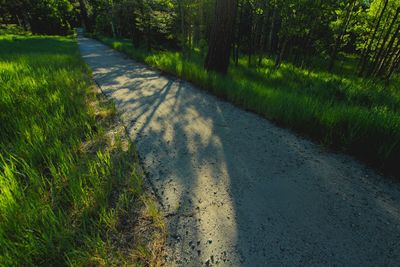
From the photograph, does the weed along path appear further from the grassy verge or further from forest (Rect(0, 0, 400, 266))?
the grassy verge

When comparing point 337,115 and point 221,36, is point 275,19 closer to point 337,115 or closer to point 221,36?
point 221,36

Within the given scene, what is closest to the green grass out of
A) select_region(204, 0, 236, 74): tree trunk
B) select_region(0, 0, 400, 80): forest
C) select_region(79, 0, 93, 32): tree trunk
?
select_region(204, 0, 236, 74): tree trunk

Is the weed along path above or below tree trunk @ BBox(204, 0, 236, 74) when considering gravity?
below

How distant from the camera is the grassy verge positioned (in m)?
1.09

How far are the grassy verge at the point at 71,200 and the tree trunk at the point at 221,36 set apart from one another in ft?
12.3

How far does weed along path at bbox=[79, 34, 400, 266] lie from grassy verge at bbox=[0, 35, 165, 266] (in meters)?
0.21

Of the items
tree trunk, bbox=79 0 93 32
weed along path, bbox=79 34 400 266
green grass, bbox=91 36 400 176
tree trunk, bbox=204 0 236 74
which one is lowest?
weed along path, bbox=79 34 400 266

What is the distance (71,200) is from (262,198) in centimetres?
155

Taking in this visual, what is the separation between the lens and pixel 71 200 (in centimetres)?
148

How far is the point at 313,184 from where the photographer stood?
180 cm

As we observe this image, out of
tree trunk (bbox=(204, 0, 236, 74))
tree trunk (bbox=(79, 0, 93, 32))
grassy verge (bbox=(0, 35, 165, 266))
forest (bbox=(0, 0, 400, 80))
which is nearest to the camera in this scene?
grassy verge (bbox=(0, 35, 165, 266))

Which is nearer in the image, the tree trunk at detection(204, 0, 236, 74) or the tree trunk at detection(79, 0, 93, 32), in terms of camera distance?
the tree trunk at detection(204, 0, 236, 74)

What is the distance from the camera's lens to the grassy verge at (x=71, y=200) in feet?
3.59

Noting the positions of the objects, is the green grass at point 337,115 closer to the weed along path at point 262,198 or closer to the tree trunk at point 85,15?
the weed along path at point 262,198
